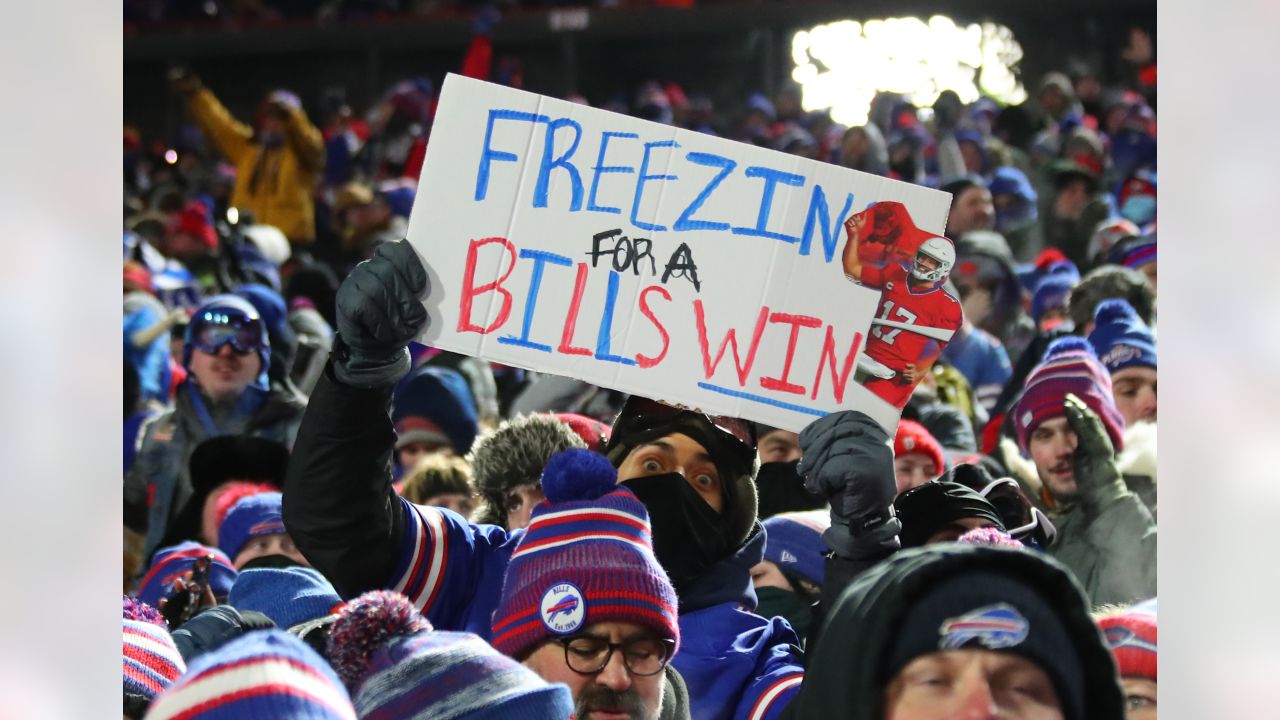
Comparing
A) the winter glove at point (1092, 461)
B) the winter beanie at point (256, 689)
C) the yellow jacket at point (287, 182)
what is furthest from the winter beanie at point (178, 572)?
the yellow jacket at point (287, 182)

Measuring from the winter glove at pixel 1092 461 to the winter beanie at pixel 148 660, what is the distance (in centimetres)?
202

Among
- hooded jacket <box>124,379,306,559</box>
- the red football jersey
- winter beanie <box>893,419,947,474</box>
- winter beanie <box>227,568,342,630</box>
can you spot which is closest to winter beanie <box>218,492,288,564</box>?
winter beanie <box>227,568,342,630</box>

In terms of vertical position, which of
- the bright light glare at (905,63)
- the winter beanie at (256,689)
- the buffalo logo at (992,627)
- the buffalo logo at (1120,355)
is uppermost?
the bright light glare at (905,63)

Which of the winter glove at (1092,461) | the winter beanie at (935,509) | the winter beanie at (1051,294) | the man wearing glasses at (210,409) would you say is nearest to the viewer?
the winter beanie at (935,509)

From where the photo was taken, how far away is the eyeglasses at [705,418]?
104 inches

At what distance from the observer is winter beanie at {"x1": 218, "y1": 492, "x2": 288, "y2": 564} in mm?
3256

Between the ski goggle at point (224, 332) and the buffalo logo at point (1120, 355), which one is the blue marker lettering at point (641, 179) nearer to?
the buffalo logo at point (1120, 355)

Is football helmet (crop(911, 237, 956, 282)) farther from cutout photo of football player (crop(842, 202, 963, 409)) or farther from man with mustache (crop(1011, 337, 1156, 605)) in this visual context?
man with mustache (crop(1011, 337, 1156, 605))

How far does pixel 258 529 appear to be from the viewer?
3.26 metres

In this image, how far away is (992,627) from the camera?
160 centimetres
